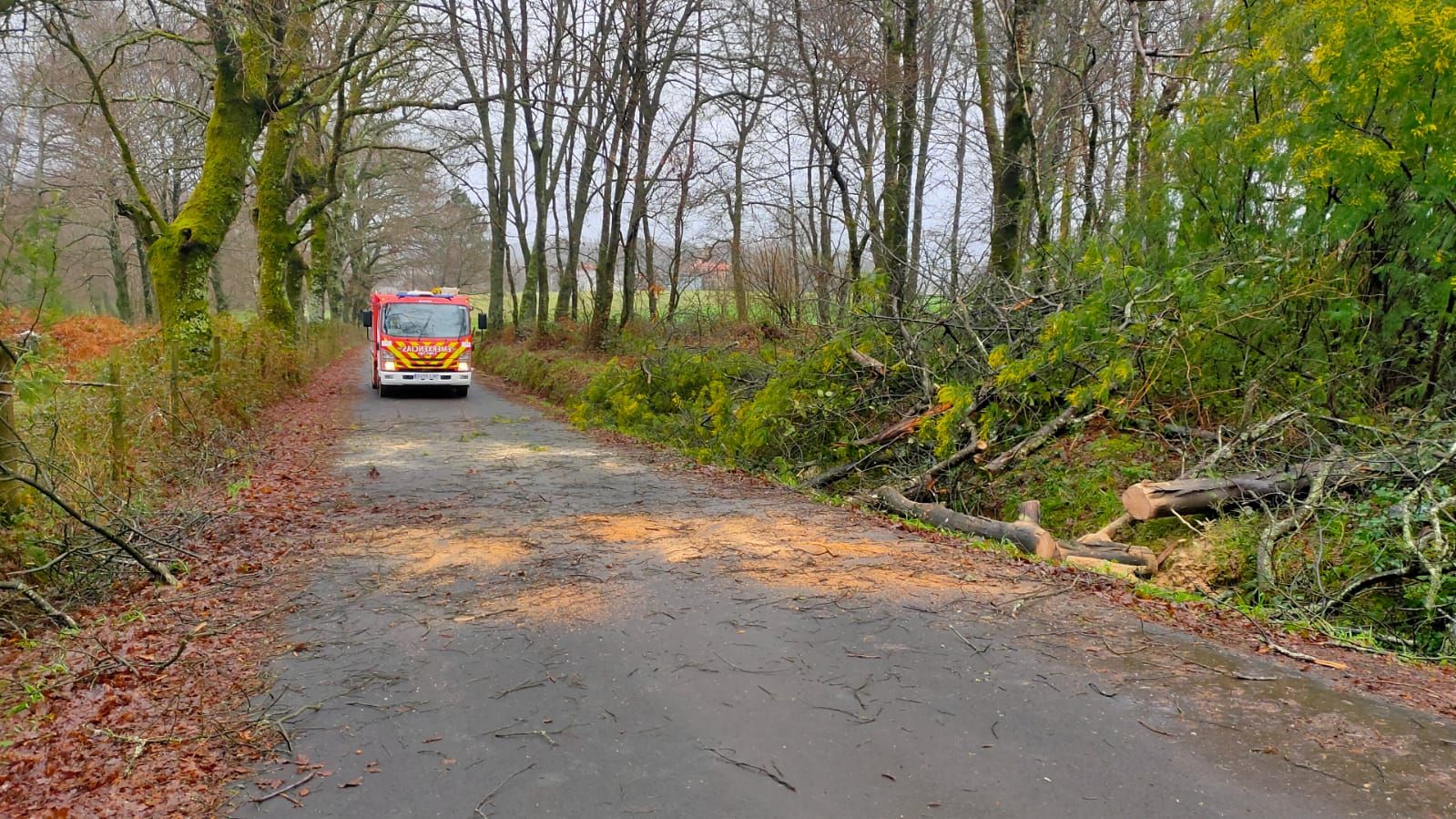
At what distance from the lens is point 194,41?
14.1 meters

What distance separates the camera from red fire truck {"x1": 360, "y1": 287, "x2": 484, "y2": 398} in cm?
1991

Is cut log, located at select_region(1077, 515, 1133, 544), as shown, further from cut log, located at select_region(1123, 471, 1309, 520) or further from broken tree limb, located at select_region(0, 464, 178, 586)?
broken tree limb, located at select_region(0, 464, 178, 586)

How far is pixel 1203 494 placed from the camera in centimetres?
670

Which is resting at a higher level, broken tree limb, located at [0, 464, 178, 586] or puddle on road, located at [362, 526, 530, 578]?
broken tree limb, located at [0, 464, 178, 586]

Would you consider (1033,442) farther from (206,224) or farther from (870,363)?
(206,224)

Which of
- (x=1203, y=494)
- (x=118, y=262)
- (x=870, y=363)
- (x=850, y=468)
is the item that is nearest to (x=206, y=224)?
(x=870, y=363)

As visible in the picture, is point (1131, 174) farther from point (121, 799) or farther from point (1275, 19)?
point (121, 799)

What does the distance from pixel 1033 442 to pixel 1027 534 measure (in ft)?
6.89

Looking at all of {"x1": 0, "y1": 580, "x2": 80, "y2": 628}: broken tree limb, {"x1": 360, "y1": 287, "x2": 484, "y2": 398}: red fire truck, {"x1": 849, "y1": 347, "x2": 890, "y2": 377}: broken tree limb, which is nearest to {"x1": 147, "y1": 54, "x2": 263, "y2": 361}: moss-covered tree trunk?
{"x1": 360, "y1": 287, "x2": 484, "y2": 398}: red fire truck

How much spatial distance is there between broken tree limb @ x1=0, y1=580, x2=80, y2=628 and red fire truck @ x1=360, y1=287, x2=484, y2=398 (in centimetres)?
1553

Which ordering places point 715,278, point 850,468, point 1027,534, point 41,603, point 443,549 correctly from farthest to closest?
point 715,278 → point 850,468 → point 1027,534 → point 443,549 → point 41,603

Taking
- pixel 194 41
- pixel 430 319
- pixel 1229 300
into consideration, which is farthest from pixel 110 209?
pixel 1229 300

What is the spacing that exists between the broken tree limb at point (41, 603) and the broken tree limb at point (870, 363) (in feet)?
27.3

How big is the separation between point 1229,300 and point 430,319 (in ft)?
57.8
